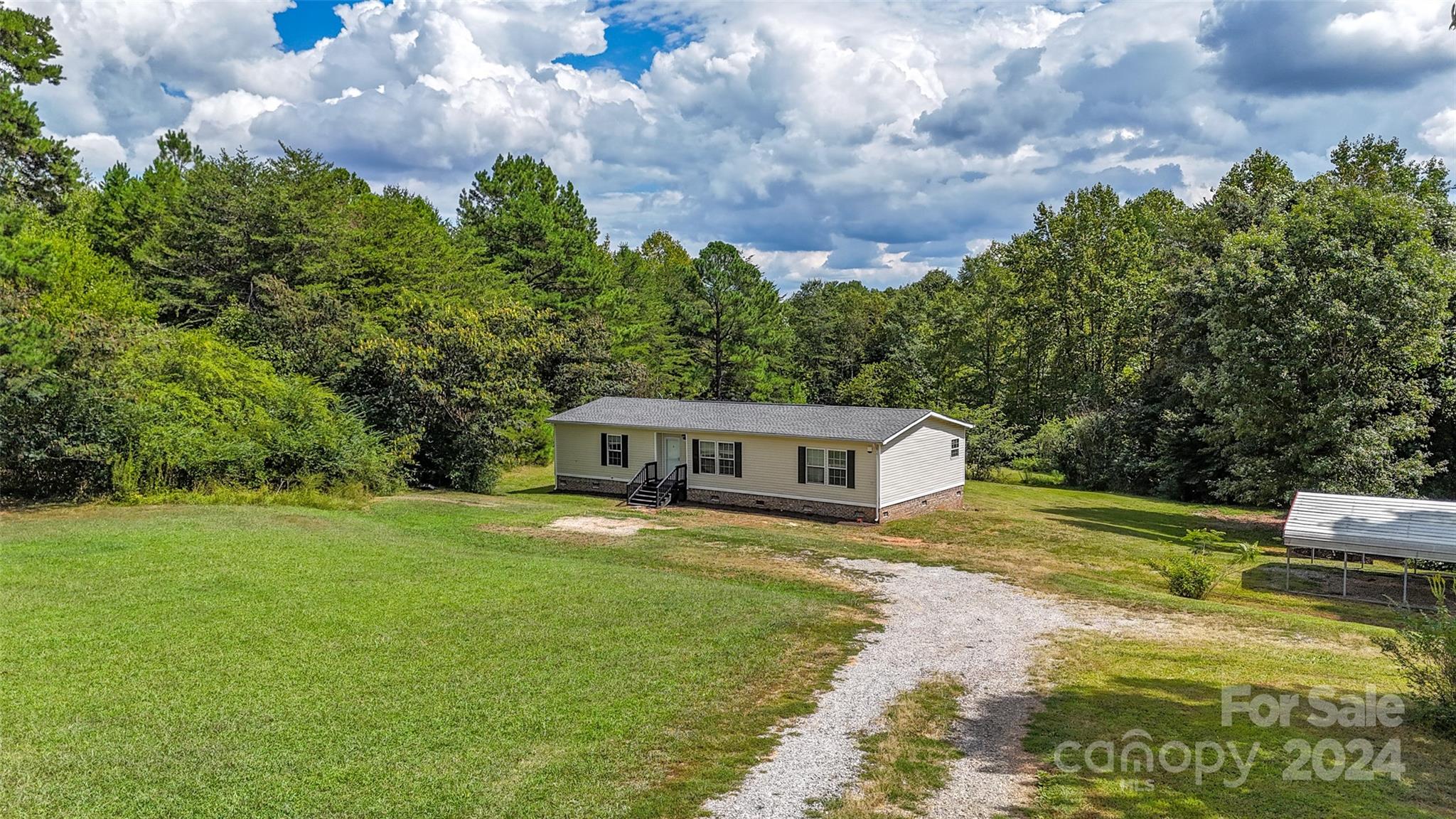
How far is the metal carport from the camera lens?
15875 mm

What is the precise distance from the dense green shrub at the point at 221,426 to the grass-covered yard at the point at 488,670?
8.27ft

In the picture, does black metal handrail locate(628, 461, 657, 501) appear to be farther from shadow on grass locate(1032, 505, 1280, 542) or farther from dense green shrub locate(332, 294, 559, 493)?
shadow on grass locate(1032, 505, 1280, 542)

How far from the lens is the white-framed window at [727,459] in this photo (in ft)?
84.9

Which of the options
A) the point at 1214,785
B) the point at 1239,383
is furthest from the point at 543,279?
the point at 1214,785

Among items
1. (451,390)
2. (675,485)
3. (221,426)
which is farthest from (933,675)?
(451,390)

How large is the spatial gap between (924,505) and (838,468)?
3.39m

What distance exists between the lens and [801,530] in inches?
863

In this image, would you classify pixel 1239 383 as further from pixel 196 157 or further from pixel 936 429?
pixel 196 157

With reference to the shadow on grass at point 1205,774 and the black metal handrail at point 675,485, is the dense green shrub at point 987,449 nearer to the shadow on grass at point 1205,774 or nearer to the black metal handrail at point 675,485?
the black metal handrail at point 675,485

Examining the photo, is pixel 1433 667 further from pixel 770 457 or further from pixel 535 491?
pixel 535 491

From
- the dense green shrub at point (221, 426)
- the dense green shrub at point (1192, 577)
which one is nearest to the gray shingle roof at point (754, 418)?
the dense green shrub at point (221, 426)

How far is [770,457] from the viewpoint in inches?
993

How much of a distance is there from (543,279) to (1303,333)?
32.5 metres

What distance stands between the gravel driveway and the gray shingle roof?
855cm
